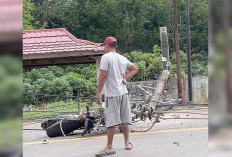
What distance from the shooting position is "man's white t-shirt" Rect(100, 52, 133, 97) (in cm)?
419

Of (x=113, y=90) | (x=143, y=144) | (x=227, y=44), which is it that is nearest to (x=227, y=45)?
(x=227, y=44)

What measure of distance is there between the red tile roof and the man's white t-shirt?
10.2 ft

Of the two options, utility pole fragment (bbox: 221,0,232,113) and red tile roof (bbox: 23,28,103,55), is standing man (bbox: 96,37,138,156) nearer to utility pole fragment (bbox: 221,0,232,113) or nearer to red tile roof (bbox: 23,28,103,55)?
red tile roof (bbox: 23,28,103,55)

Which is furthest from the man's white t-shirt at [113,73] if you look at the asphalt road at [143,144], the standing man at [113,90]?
the asphalt road at [143,144]

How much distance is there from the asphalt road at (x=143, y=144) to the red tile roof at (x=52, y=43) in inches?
69.8

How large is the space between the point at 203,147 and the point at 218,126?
3683 mm

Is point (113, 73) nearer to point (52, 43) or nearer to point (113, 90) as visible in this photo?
point (113, 90)

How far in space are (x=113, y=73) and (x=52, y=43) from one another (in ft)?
12.9

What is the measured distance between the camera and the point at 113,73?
421 centimetres

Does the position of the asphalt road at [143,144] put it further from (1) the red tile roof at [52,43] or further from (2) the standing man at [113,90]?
(1) the red tile roof at [52,43]

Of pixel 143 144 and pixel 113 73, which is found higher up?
pixel 113 73

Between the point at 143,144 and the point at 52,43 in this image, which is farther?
the point at 52,43

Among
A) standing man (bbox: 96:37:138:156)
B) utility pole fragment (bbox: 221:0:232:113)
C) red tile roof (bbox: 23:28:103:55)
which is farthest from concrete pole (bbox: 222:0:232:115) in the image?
red tile roof (bbox: 23:28:103:55)

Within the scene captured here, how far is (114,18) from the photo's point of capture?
95.1ft
